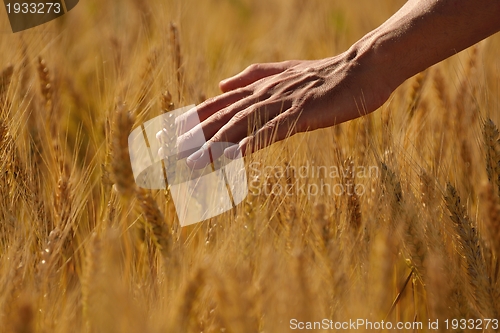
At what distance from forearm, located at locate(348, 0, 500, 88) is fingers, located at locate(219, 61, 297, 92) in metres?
0.26

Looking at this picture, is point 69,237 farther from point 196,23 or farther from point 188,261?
point 196,23

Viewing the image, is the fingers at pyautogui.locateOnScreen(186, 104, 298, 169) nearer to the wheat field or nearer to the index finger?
the wheat field

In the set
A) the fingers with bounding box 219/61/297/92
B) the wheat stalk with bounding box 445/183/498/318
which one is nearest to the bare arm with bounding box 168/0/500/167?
the fingers with bounding box 219/61/297/92

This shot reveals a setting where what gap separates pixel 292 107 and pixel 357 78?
161mm

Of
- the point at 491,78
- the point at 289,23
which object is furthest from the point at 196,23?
the point at 491,78

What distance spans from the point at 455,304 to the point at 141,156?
0.66 metres

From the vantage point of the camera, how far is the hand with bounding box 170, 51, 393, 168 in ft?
4.03

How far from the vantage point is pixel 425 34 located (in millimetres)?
1237

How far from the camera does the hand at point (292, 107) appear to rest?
4.03ft

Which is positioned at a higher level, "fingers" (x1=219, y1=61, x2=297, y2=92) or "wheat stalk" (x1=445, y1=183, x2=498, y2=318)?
"fingers" (x1=219, y1=61, x2=297, y2=92)

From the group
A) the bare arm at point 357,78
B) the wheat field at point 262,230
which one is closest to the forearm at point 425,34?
the bare arm at point 357,78

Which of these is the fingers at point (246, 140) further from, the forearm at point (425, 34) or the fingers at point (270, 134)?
the forearm at point (425, 34)

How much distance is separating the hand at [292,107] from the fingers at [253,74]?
139 millimetres

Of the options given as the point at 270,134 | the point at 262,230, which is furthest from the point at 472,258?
the point at 270,134
